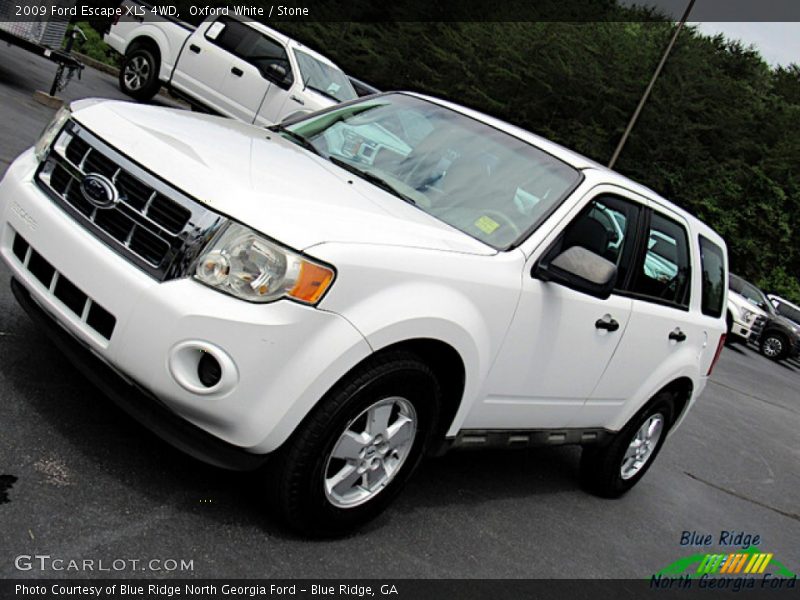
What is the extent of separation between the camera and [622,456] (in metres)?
5.77

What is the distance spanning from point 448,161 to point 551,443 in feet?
5.16

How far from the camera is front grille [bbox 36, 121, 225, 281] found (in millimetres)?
3371

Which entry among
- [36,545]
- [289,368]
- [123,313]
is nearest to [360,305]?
[289,368]

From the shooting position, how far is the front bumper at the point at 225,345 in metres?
3.26

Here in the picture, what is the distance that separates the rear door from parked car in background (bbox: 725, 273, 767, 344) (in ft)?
56.5

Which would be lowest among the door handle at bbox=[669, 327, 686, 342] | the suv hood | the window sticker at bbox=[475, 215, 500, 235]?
the door handle at bbox=[669, 327, 686, 342]

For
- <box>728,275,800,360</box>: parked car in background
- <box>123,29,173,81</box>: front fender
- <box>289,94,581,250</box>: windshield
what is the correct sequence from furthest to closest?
<box>728,275,800,360</box>: parked car in background < <box>123,29,173,81</box>: front fender < <box>289,94,581,250</box>: windshield

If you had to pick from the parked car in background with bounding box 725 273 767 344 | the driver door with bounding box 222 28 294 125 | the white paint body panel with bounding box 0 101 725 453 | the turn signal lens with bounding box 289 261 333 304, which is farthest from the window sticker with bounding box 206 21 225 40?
the turn signal lens with bounding box 289 261 333 304

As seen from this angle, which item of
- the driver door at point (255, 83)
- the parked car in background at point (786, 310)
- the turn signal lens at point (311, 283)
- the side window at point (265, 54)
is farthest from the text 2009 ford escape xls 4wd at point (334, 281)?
the parked car in background at point (786, 310)

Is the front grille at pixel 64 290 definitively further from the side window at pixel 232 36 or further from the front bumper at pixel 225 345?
the side window at pixel 232 36

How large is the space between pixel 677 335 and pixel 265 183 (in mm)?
2949

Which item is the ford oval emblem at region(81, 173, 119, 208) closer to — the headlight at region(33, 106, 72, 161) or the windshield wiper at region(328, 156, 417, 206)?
the headlight at region(33, 106, 72, 161)

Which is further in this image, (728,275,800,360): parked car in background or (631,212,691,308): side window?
(728,275,800,360): parked car in background

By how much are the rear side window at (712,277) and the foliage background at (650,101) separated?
34.2 m
